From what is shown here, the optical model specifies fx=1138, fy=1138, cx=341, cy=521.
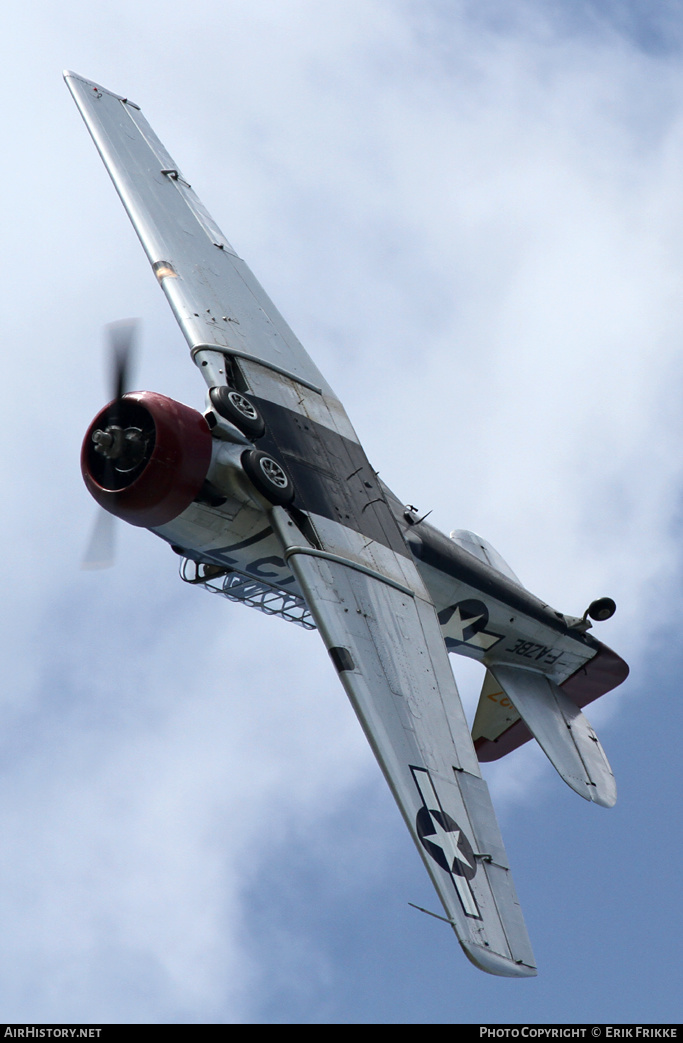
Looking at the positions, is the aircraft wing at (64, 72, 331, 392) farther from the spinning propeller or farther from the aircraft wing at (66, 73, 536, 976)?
the spinning propeller

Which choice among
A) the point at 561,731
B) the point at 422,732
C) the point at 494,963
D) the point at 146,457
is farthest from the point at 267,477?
the point at 561,731

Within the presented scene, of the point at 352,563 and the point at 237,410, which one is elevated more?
the point at 237,410

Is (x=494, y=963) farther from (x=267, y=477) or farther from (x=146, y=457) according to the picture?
(x=146, y=457)

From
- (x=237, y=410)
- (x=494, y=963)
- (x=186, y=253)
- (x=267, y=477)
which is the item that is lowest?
(x=494, y=963)

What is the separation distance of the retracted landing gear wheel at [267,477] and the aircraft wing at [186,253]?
6.25ft

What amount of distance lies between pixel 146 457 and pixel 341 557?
10.1 feet

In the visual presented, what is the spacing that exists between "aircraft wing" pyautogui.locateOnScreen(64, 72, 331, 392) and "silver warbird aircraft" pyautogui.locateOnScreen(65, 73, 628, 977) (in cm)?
4

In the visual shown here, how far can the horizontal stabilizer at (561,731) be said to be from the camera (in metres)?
20.1

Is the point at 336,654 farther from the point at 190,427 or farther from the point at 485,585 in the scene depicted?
the point at 485,585

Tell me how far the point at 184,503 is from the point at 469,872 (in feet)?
20.1

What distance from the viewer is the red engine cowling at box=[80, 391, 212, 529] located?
15.4 metres

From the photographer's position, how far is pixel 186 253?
20.2 meters

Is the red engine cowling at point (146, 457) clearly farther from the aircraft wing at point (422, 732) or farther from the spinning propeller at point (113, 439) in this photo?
the aircraft wing at point (422, 732)

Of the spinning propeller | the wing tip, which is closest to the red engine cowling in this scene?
the spinning propeller
